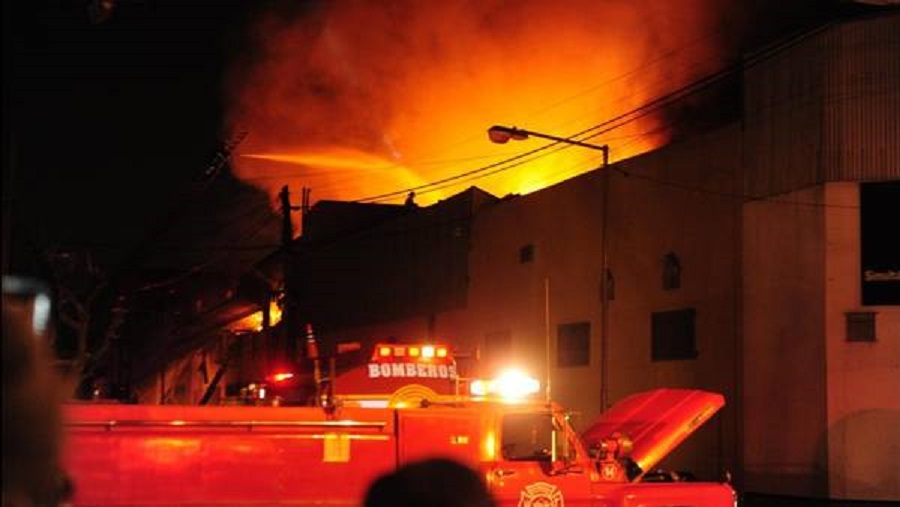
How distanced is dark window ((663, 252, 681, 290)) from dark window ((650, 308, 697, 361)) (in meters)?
0.58

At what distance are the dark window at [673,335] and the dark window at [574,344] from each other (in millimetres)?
2659

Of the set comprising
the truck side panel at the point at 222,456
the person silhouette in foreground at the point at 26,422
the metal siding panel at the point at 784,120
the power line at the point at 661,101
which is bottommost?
the truck side panel at the point at 222,456

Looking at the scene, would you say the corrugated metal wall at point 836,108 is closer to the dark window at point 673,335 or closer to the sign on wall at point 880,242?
the sign on wall at point 880,242

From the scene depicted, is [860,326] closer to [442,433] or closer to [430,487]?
[442,433]

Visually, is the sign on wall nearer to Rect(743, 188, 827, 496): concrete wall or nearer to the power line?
Rect(743, 188, 827, 496): concrete wall

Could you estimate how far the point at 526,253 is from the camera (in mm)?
28953

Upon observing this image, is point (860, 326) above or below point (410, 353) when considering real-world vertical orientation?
above

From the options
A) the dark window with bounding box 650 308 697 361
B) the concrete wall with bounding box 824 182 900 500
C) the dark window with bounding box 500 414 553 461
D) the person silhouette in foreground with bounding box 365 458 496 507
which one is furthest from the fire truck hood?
the dark window with bounding box 650 308 697 361

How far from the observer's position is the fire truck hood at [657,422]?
9195mm

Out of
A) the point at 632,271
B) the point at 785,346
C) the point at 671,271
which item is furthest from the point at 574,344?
the point at 785,346

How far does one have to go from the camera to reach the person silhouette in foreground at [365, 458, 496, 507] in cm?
177

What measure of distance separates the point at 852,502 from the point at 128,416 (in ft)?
46.1

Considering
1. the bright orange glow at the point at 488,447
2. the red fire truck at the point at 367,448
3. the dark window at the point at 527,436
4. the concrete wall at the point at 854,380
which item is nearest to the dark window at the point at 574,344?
the concrete wall at the point at 854,380

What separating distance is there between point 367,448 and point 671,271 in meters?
16.1
